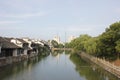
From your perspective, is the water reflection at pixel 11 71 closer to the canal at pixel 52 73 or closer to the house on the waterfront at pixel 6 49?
the canal at pixel 52 73

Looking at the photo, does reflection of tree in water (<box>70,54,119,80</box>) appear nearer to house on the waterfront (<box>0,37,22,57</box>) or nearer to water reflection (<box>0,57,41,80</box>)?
water reflection (<box>0,57,41,80</box>)

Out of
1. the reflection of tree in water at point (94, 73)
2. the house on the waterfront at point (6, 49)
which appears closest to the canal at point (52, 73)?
the reflection of tree in water at point (94, 73)

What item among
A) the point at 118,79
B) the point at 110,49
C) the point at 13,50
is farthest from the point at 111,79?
the point at 13,50

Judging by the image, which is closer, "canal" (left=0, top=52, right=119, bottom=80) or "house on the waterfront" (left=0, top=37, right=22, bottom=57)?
"canal" (left=0, top=52, right=119, bottom=80)

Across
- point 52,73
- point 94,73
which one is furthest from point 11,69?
point 94,73

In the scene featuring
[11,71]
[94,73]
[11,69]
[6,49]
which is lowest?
[94,73]

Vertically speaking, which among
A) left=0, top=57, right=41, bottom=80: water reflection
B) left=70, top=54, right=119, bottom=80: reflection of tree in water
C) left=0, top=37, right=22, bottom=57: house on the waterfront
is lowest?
left=70, top=54, right=119, bottom=80: reflection of tree in water

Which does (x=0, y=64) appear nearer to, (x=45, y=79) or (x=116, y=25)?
(x=45, y=79)

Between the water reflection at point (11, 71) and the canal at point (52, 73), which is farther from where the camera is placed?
the canal at point (52, 73)

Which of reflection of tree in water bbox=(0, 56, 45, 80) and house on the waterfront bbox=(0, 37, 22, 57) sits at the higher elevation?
house on the waterfront bbox=(0, 37, 22, 57)

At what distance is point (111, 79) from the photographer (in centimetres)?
2502

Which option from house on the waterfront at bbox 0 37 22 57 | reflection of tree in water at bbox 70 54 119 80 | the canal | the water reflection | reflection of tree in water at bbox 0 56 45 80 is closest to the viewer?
the water reflection

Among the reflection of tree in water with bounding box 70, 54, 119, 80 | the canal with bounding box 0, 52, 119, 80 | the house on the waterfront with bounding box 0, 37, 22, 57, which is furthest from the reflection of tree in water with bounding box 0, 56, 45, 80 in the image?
the reflection of tree in water with bounding box 70, 54, 119, 80

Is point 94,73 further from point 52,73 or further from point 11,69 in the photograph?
point 11,69
